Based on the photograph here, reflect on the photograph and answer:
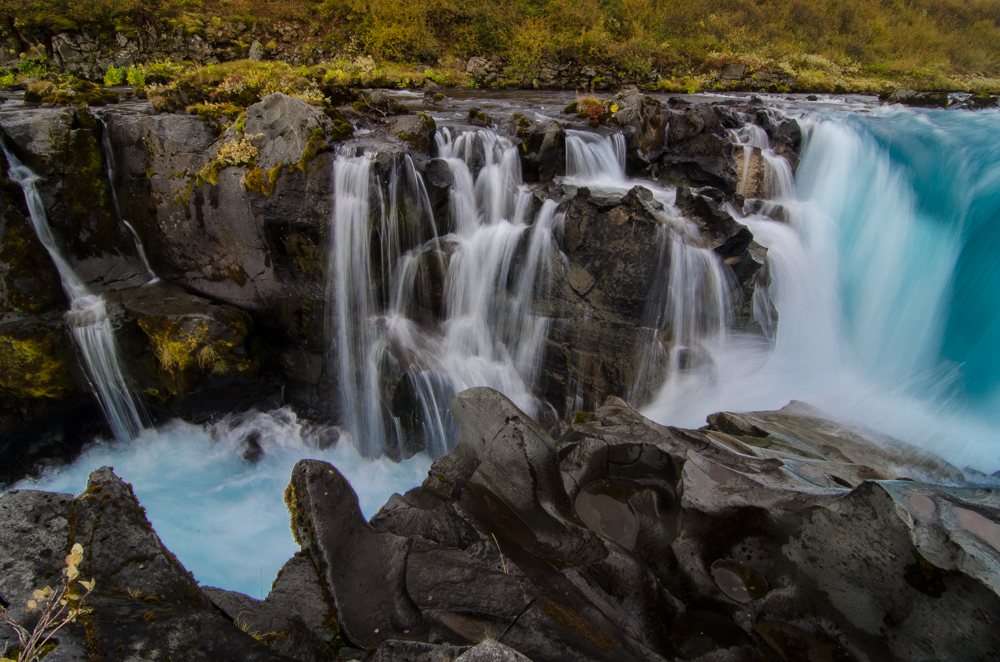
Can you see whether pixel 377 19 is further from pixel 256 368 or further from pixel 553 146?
pixel 256 368

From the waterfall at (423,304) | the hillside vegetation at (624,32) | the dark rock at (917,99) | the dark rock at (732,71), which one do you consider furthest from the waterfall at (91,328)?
the dark rock at (732,71)

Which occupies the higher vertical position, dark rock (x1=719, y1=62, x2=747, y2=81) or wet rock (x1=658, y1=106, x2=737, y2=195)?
dark rock (x1=719, y1=62, x2=747, y2=81)

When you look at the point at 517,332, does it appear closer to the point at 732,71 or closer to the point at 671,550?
the point at 671,550

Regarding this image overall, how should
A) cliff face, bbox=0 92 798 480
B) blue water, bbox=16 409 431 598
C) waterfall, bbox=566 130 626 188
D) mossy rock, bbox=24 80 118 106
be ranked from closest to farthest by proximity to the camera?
blue water, bbox=16 409 431 598, cliff face, bbox=0 92 798 480, mossy rock, bbox=24 80 118 106, waterfall, bbox=566 130 626 188

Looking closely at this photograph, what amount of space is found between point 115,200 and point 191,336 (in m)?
3.54

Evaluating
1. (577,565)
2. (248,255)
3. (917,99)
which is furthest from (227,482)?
(917,99)

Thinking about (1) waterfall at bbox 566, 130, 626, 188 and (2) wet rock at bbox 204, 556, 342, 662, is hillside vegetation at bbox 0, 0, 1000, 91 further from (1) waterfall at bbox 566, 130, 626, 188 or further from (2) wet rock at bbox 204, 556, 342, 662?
(2) wet rock at bbox 204, 556, 342, 662

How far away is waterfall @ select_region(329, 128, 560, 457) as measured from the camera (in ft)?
28.1

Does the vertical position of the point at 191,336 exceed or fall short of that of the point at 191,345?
it exceeds it

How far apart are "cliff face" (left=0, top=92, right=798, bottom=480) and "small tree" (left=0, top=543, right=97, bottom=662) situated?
19.9 ft

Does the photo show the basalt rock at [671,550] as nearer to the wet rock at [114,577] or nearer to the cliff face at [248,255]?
the wet rock at [114,577]

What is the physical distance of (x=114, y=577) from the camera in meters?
2.82

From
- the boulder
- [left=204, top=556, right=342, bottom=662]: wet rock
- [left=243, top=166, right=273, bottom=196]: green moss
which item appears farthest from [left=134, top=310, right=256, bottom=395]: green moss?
the boulder

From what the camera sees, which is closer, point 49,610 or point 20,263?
point 49,610
